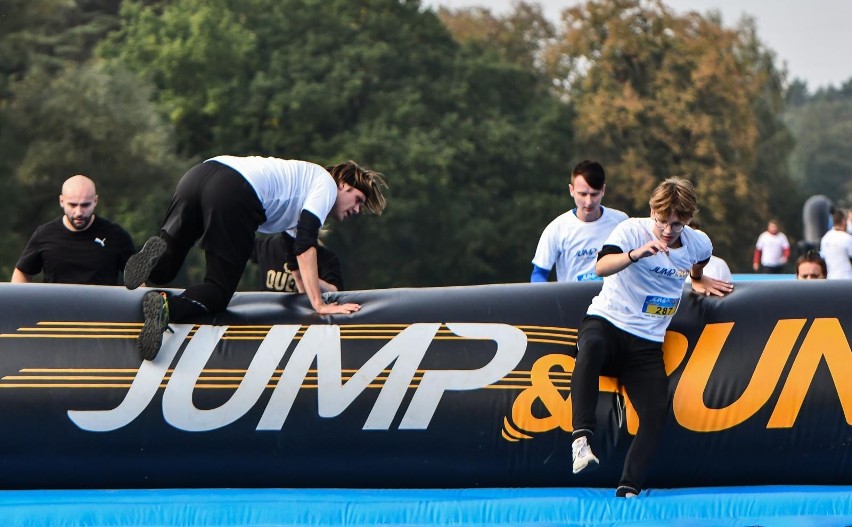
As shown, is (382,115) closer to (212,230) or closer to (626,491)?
(212,230)

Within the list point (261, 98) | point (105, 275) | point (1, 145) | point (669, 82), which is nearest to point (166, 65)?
point (261, 98)

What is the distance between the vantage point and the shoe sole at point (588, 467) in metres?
5.11

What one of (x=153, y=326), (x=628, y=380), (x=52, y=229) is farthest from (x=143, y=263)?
(x=628, y=380)

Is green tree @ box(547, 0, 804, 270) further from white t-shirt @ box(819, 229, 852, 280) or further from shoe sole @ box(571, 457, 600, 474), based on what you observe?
shoe sole @ box(571, 457, 600, 474)

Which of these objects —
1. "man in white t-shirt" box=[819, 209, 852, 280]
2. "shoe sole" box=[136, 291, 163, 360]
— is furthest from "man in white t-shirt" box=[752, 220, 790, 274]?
"shoe sole" box=[136, 291, 163, 360]

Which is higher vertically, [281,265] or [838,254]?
[838,254]

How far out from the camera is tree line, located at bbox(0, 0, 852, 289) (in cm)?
3400

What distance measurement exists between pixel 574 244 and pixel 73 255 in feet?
8.33

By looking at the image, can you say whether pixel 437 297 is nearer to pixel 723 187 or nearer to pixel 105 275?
pixel 105 275

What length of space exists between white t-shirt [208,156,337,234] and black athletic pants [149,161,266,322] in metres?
0.05

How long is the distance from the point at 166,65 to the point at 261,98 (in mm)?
2797

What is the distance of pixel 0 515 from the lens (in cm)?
518

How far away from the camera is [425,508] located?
5301 mm

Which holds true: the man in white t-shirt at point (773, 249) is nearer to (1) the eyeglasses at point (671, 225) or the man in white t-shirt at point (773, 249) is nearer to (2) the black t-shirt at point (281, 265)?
(2) the black t-shirt at point (281, 265)
